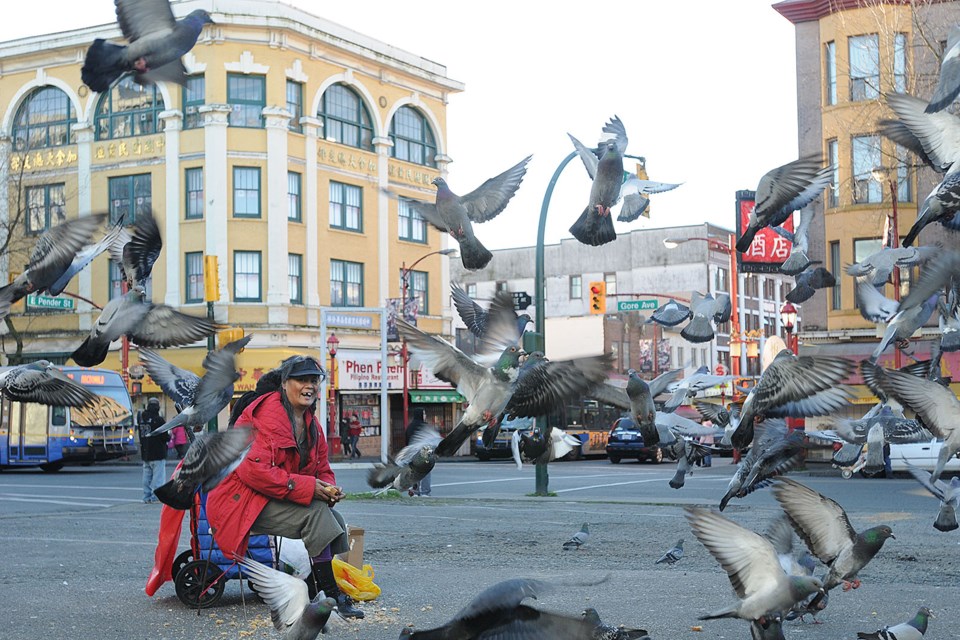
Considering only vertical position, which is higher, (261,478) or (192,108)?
(192,108)

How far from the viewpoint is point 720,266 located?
68.2 metres

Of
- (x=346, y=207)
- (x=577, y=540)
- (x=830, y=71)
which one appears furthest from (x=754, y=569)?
(x=346, y=207)

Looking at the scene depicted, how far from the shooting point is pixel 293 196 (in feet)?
137

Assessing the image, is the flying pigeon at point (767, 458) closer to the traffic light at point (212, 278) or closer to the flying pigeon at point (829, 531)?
the flying pigeon at point (829, 531)

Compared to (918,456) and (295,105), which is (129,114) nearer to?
(295,105)

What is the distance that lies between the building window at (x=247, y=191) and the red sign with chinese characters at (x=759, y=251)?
31.7m

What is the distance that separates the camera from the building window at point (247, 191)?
134ft

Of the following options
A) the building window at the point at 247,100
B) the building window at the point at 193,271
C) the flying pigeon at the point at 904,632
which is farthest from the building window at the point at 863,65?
the building window at the point at 193,271

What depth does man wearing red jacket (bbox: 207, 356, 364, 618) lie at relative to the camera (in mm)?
7270

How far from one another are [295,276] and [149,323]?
1447 inches

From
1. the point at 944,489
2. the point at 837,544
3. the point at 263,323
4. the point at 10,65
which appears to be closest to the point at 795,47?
the point at 263,323

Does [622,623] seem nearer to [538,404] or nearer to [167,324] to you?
[538,404]

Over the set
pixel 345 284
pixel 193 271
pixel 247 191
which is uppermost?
pixel 247 191

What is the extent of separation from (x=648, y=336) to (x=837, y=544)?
59482mm
